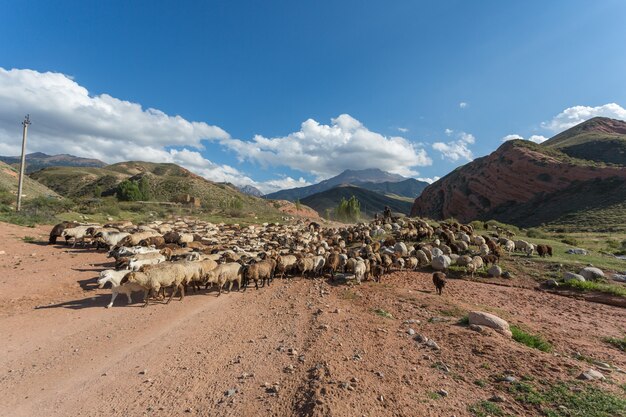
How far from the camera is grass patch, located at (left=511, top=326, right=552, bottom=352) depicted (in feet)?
23.5

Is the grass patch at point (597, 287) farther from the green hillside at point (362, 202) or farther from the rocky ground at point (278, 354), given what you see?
the green hillside at point (362, 202)

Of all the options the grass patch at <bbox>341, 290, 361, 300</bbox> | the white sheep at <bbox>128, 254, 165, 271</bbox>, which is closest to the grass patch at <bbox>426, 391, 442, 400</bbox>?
the grass patch at <bbox>341, 290, 361, 300</bbox>

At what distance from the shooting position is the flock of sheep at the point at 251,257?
10047mm

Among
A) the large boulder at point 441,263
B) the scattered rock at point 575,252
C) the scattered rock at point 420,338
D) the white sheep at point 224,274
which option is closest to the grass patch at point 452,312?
the scattered rock at point 420,338

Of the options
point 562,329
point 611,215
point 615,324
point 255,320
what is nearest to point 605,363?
point 562,329

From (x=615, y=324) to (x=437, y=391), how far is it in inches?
331

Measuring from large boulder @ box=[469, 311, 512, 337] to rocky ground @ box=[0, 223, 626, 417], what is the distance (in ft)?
1.48

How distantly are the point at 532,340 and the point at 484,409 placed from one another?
403 centimetres

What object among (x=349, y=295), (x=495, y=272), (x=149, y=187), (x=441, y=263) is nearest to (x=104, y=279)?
(x=349, y=295)

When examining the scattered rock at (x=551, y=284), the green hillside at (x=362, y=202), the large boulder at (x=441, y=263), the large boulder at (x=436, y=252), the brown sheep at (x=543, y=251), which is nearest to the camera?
the scattered rock at (x=551, y=284)

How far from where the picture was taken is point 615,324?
9195 mm

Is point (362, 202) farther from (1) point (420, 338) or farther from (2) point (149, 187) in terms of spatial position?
(1) point (420, 338)

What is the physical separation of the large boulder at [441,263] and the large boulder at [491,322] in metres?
7.57

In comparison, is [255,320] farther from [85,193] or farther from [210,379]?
[85,193]
